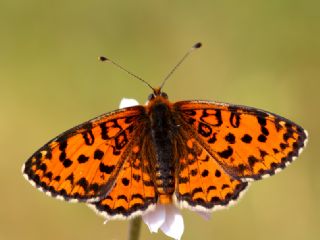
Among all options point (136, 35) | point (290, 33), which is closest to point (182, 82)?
point (136, 35)

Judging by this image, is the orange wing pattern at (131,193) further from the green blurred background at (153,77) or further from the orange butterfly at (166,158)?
the green blurred background at (153,77)

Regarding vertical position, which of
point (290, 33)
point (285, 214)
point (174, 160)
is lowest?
point (174, 160)

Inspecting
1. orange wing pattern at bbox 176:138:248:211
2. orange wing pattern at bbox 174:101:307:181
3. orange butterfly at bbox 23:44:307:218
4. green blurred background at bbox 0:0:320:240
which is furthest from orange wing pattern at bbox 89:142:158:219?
green blurred background at bbox 0:0:320:240

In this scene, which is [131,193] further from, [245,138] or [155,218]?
[245,138]

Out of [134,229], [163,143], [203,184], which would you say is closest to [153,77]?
[163,143]

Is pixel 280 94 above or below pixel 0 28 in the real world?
above

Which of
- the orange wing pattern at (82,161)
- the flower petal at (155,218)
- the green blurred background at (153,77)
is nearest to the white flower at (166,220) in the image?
the flower petal at (155,218)

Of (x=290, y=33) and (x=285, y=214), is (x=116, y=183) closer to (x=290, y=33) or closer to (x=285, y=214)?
(x=285, y=214)
